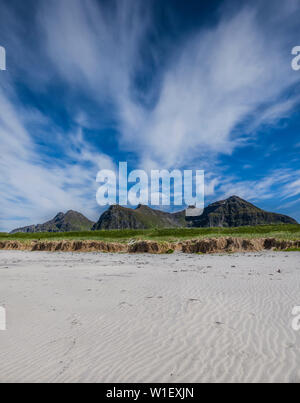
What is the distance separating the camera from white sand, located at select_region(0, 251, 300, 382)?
341 cm

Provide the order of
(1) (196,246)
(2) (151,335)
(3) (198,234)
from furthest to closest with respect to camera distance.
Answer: (3) (198,234), (1) (196,246), (2) (151,335)

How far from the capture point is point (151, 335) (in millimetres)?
4547

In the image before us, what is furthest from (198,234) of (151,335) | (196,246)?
(151,335)

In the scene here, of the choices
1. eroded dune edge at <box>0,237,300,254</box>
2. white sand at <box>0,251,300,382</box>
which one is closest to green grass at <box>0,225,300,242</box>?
eroded dune edge at <box>0,237,300,254</box>

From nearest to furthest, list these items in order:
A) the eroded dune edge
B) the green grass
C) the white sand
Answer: the white sand, the eroded dune edge, the green grass

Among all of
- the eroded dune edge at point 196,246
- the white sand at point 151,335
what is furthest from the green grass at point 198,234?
the white sand at point 151,335

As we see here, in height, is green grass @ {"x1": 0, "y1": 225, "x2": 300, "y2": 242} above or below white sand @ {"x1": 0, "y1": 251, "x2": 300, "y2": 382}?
above

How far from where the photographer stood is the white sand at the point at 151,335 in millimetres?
3410

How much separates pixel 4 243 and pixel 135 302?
150 feet

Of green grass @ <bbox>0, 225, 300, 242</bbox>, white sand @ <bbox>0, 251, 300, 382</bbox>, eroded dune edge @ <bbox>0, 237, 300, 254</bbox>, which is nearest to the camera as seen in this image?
white sand @ <bbox>0, 251, 300, 382</bbox>

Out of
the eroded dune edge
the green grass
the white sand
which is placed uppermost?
the green grass

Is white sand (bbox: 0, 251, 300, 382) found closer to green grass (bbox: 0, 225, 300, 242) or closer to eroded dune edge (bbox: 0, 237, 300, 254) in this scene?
eroded dune edge (bbox: 0, 237, 300, 254)

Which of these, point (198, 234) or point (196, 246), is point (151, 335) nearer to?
point (196, 246)
